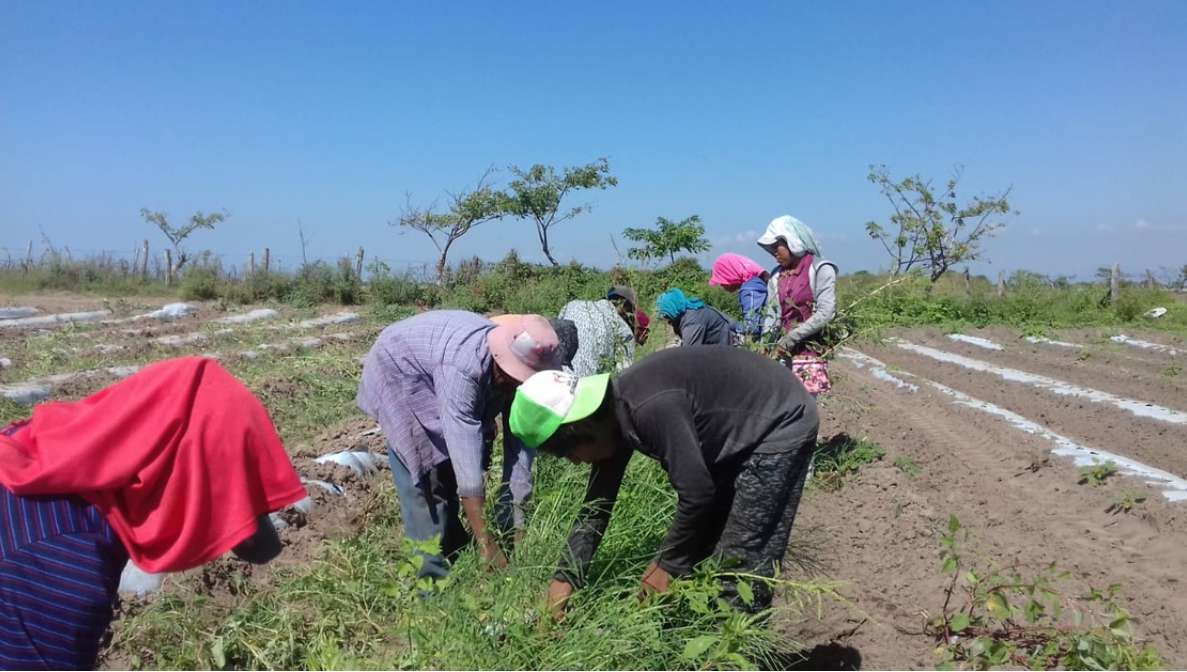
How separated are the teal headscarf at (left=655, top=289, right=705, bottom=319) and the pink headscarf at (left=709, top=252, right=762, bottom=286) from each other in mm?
289

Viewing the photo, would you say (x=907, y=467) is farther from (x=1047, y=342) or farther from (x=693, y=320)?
(x=1047, y=342)

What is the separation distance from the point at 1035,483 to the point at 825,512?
1.61m

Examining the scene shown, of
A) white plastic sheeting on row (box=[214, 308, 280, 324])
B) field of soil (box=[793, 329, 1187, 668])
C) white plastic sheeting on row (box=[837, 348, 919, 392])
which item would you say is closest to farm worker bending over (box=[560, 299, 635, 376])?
field of soil (box=[793, 329, 1187, 668])

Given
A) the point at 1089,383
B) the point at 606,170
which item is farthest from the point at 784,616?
the point at 606,170

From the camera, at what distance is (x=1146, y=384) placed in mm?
9367

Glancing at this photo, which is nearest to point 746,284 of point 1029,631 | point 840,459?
point 840,459

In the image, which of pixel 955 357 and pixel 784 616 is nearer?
pixel 784 616

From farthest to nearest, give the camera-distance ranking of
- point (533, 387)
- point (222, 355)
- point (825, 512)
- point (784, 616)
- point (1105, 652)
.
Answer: point (222, 355), point (825, 512), point (784, 616), point (1105, 652), point (533, 387)

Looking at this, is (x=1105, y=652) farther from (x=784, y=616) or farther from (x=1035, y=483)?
(x=1035, y=483)

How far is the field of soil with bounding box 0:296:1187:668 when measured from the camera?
3.81 metres

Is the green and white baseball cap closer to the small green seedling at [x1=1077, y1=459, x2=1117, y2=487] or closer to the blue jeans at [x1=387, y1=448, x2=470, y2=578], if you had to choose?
the blue jeans at [x1=387, y1=448, x2=470, y2=578]

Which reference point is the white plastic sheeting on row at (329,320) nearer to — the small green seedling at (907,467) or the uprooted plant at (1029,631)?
the small green seedling at (907,467)

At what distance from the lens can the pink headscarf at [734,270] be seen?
5.23 metres

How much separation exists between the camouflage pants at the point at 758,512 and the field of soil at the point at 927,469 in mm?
477
